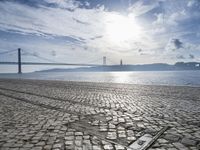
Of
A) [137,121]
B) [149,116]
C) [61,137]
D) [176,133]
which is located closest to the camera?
[61,137]

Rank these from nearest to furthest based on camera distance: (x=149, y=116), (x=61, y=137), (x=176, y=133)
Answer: (x=61, y=137) < (x=176, y=133) < (x=149, y=116)

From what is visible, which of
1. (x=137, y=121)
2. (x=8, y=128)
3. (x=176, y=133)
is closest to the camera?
(x=176, y=133)

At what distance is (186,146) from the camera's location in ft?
12.8

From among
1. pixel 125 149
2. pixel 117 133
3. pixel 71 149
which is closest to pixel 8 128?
pixel 71 149

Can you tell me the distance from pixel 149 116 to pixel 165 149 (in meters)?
2.85

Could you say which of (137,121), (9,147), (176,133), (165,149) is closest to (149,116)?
(137,121)

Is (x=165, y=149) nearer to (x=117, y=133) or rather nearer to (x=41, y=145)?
(x=117, y=133)

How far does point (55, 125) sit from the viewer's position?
5.41 meters

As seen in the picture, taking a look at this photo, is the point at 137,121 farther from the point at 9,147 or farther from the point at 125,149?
the point at 9,147

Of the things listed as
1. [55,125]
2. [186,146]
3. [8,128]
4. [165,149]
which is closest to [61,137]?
[55,125]

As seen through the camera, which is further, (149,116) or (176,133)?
(149,116)

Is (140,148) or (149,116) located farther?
(149,116)

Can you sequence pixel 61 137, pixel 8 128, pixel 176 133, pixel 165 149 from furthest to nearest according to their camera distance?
pixel 8 128 → pixel 176 133 → pixel 61 137 → pixel 165 149

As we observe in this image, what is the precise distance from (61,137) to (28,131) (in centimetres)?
110
